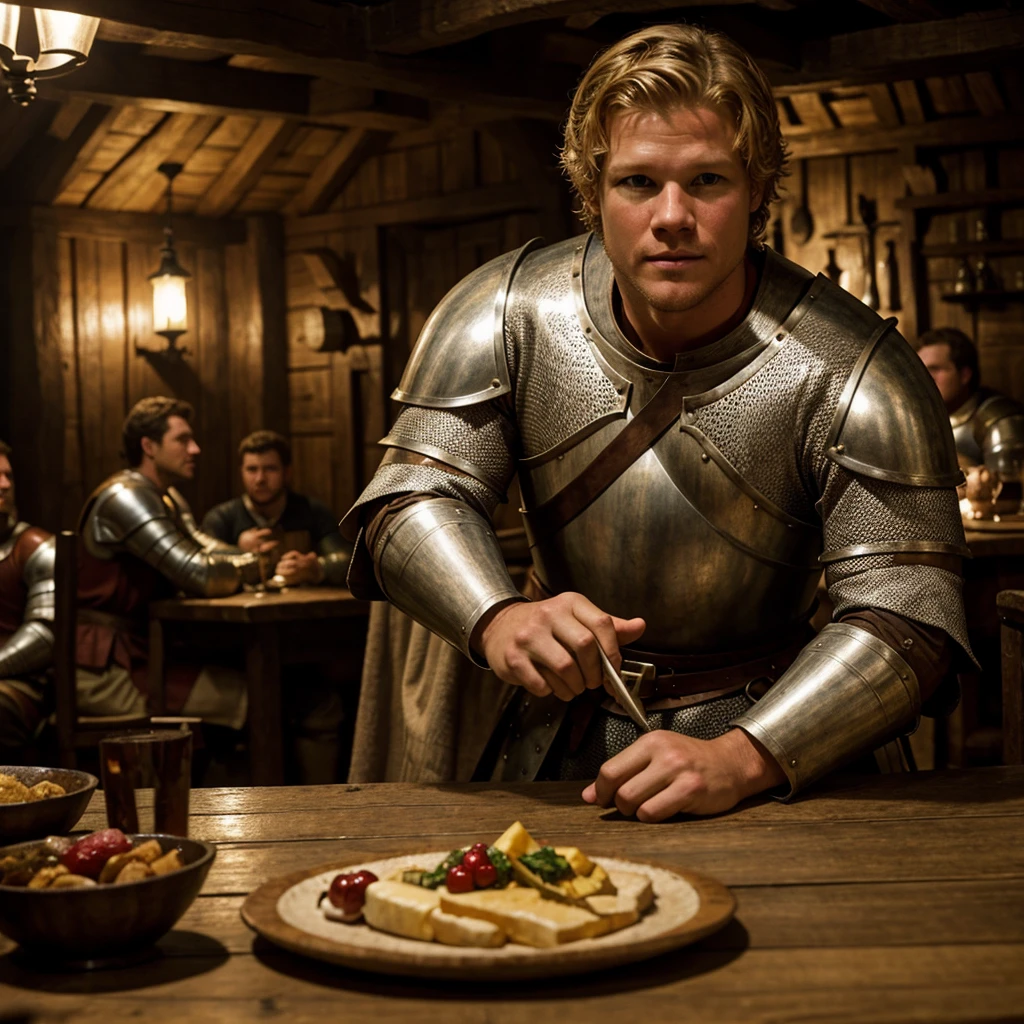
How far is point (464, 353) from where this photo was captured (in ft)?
6.69

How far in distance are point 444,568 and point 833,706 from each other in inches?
19.1

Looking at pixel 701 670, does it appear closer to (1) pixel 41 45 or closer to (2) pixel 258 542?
(1) pixel 41 45

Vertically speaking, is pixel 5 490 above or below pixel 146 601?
above

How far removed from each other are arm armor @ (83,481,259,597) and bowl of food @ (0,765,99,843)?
135 inches

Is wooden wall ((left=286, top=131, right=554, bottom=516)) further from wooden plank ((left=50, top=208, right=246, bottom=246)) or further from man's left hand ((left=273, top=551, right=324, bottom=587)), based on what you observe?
man's left hand ((left=273, top=551, right=324, bottom=587))

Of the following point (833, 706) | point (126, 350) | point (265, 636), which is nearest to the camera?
point (833, 706)

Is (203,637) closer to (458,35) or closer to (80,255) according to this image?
(458,35)

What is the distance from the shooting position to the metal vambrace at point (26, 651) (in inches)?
181

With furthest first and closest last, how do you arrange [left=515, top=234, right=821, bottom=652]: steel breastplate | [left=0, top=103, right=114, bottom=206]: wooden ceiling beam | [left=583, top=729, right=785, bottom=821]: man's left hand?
[left=0, top=103, right=114, bottom=206]: wooden ceiling beam
[left=515, top=234, right=821, bottom=652]: steel breastplate
[left=583, top=729, right=785, bottom=821]: man's left hand

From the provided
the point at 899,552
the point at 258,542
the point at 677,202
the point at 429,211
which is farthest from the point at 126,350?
the point at 899,552

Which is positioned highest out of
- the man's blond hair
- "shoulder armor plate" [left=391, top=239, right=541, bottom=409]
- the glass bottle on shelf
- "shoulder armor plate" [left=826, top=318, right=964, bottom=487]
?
the glass bottle on shelf

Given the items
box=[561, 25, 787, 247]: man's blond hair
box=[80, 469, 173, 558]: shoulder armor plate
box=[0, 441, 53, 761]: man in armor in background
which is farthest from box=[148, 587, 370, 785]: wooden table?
box=[561, 25, 787, 247]: man's blond hair

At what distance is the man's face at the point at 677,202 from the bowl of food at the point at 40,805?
87 centimetres

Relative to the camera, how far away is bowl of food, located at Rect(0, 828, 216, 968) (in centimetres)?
109
